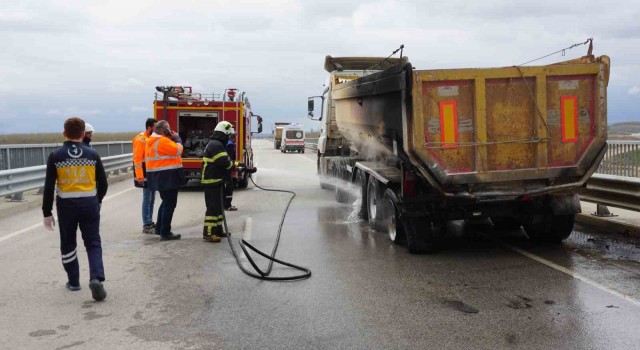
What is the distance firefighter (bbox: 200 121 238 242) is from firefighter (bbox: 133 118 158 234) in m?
1.06

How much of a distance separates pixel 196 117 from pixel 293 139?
105 feet

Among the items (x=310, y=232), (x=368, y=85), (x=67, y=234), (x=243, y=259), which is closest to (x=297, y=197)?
(x=310, y=232)

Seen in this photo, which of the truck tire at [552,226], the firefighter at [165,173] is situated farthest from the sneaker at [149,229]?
the truck tire at [552,226]

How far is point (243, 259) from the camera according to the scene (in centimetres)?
764

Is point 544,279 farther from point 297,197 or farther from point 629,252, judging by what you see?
point 297,197

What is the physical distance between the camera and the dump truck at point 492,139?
23.6 feet

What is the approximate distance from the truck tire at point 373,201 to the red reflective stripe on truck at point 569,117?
293 centimetres

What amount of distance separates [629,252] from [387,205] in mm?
3211

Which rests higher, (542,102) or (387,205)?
(542,102)

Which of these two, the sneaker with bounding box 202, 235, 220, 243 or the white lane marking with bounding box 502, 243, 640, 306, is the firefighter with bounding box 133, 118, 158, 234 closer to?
the sneaker with bounding box 202, 235, 220, 243

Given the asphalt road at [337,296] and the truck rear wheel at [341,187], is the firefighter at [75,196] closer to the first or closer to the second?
the asphalt road at [337,296]

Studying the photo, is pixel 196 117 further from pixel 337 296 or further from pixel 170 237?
pixel 337 296

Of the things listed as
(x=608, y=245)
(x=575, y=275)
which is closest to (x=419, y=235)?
(x=575, y=275)

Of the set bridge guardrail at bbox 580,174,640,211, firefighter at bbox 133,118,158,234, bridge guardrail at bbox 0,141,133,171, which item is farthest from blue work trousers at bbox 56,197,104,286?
bridge guardrail at bbox 0,141,133,171
